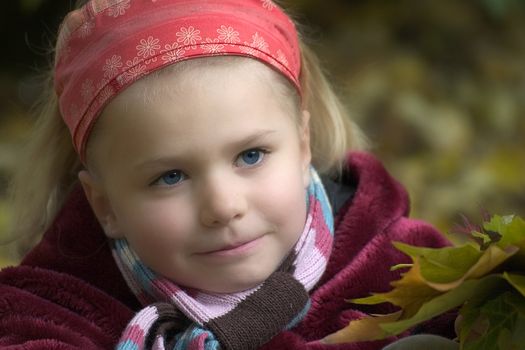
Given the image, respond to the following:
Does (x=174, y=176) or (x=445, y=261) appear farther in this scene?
(x=174, y=176)

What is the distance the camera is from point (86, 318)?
1.87 m

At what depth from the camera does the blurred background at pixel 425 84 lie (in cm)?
404

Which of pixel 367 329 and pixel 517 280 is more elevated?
pixel 517 280

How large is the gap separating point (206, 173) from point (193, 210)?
0.23 feet

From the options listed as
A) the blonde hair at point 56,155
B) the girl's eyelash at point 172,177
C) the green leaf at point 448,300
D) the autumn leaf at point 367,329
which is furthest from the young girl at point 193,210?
the green leaf at point 448,300

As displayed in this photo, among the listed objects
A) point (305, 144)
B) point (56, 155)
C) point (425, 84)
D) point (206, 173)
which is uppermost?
point (206, 173)

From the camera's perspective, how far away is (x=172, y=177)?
5.63 feet

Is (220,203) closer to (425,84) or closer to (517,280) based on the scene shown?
(517,280)

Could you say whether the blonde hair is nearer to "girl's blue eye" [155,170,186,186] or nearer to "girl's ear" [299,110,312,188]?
"girl's ear" [299,110,312,188]

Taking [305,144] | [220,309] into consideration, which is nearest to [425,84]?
[305,144]

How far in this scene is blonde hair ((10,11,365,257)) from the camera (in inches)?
82.9

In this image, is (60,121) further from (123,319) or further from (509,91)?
(509,91)

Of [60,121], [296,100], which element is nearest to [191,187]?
[296,100]

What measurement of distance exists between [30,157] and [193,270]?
0.62m
